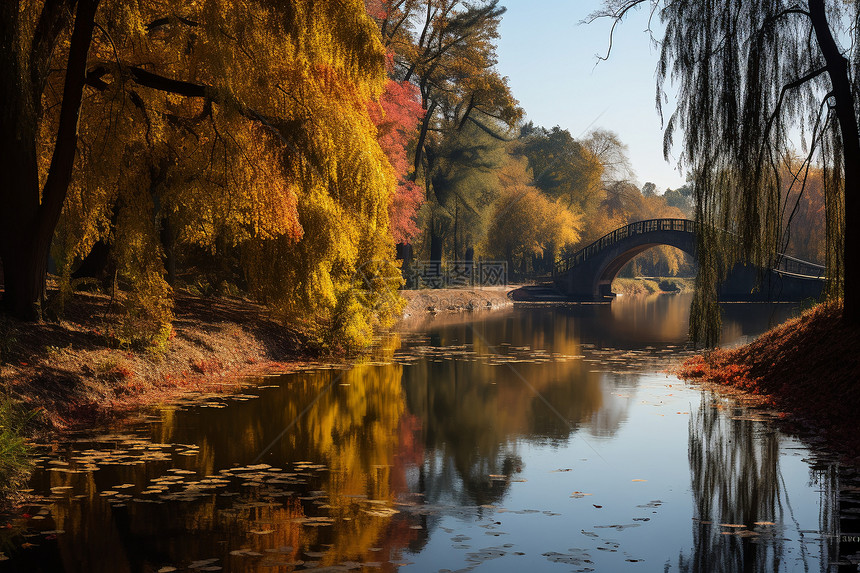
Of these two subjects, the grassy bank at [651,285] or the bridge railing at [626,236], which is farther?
the grassy bank at [651,285]

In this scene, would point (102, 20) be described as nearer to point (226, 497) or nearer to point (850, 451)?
point (226, 497)

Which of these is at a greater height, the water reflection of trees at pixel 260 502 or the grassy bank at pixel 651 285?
the grassy bank at pixel 651 285

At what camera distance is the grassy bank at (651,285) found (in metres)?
76.9

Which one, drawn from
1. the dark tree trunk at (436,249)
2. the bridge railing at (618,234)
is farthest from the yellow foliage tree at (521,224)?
the dark tree trunk at (436,249)

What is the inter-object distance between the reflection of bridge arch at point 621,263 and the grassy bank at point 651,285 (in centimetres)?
1107

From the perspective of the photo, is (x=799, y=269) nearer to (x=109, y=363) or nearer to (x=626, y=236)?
(x=626, y=236)

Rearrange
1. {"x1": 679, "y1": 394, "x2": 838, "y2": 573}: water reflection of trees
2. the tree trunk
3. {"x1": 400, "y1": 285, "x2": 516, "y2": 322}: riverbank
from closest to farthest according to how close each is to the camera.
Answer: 1. {"x1": 679, "y1": 394, "x2": 838, "y2": 573}: water reflection of trees
2. the tree trunk
3. {"x1": 400, "y1": 285, "x2": 516, "y2": 322}: riverbank

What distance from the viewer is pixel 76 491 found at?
26.1 feet

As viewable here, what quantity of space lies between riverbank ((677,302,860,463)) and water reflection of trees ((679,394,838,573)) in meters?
0.84

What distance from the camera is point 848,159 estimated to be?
13383mm

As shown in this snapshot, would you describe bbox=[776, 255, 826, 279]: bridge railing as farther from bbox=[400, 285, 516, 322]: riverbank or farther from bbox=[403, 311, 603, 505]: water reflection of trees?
bbox=[403, 311, 603, 505]: water reflection of trees

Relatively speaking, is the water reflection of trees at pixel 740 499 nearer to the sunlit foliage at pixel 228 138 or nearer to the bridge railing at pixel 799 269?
the sunlit foliage at pixel 228 138

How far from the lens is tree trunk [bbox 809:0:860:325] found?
43.8ft

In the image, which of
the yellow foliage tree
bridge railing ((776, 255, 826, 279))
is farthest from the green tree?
bridge railing ((776, 255, 826, 279))
